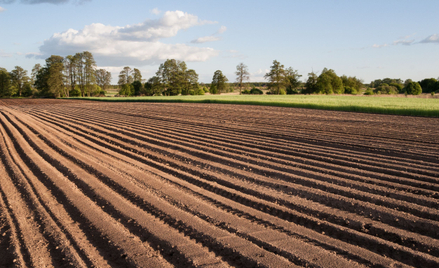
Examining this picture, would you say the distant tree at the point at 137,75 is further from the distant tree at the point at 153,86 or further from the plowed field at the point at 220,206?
the plowed field at the point at 220,206

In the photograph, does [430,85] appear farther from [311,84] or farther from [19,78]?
[19,78]

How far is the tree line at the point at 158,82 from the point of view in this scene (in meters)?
65.4

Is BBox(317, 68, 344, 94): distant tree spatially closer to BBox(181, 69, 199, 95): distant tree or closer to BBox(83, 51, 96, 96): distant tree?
BBox(181, 69, 199, 95): distant tree

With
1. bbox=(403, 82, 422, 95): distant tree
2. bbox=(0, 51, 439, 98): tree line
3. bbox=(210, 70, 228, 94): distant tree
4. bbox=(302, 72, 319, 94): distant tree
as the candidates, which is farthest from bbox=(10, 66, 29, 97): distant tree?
bbox=(403, 82, 422, 95): distant tree

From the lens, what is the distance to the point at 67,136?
11.3 m

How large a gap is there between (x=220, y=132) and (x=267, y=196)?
721 cm

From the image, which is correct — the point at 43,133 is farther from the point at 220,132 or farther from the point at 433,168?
the point at 433,168

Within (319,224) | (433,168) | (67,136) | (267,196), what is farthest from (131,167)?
(433,168)

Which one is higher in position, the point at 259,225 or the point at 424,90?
the point at 424,90

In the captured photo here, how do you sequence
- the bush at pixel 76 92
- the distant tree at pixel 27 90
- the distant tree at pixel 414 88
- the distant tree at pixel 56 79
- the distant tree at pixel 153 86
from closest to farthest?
the distant tree at pixel 414 88, the distant tree at pixel 56 79, the bush at pixel 76 92, the distant tree at pixel 27 90, the distant tree at pixel 153 86

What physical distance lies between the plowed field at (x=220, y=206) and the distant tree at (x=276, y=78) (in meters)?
70.8

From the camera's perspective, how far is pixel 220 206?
453cm

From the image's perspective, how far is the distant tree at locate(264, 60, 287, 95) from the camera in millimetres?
Answer: 77625

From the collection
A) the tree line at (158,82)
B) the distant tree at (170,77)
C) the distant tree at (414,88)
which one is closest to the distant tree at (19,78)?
the tree line at (158,82)
